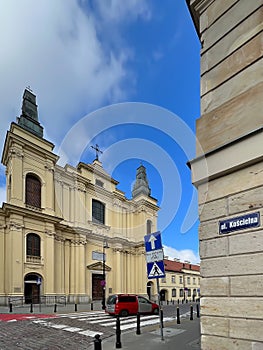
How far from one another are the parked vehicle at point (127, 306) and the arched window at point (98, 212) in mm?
21740

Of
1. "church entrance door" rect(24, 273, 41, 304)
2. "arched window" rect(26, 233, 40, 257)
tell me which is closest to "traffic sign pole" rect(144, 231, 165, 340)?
"church entrance door" rect(24, 273, 41, 304)

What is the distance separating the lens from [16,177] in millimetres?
29938

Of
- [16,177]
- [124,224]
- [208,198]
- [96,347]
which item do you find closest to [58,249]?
[16,177]

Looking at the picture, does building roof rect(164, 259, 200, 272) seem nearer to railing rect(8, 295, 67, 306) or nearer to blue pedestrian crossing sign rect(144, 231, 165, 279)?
railing rect(8, 295, 67, 306)

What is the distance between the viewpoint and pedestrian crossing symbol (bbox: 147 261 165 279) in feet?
28.4

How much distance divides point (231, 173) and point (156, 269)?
4881 millimetres

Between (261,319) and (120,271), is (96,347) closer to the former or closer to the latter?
(261,319)

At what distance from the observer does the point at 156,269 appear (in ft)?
29.1

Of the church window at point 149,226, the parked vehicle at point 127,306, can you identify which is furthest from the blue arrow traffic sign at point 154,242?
the church window at point 149,226

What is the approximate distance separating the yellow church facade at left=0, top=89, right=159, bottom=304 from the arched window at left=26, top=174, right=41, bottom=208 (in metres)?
0.10

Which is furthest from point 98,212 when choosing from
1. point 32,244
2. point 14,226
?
point 14,226

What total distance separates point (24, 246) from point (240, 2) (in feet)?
91.1

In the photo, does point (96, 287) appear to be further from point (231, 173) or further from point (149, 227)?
point (231, 173)

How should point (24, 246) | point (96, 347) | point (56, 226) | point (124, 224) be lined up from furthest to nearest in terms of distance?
point (124, 224) < point (56, 226) < point (24, 246) < point (96, 347)
